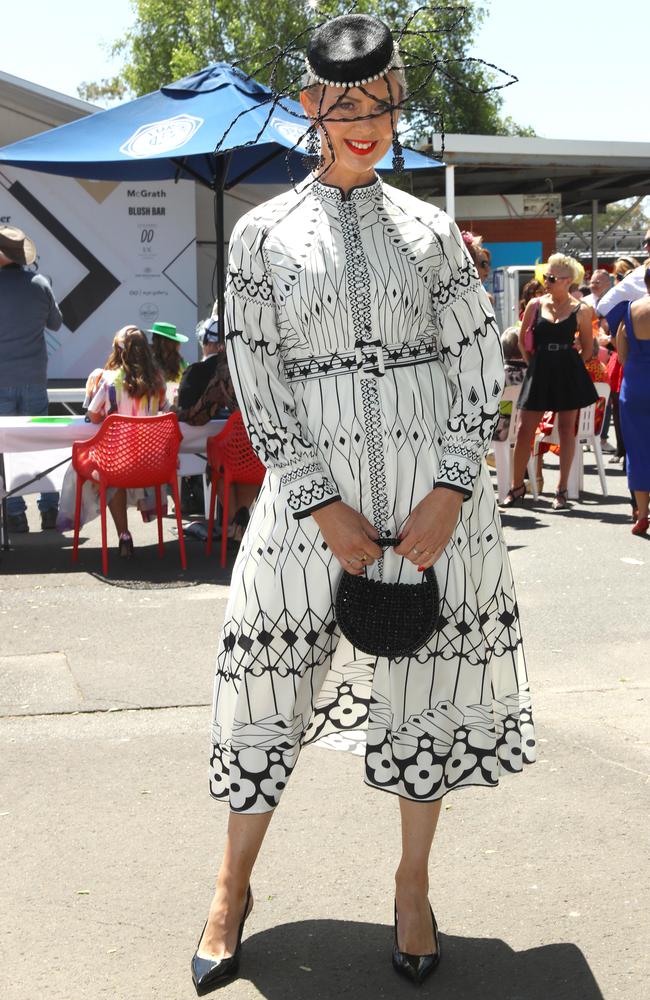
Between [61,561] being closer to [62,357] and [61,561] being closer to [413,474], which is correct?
[413,474]

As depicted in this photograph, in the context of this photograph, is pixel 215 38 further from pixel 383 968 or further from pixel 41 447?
pixel 383 968

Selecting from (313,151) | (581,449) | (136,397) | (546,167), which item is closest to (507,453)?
(581,449)

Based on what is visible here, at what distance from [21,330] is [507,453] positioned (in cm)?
401

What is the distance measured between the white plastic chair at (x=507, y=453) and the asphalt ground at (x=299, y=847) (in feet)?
13.8

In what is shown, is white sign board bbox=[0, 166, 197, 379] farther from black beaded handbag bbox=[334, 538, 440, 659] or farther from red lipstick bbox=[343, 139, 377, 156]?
black beaded handbag bbox=[334, 538, 440, 659]

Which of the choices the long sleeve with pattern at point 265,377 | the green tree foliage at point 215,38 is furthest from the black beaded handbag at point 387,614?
the green tree foliage at point 215,38

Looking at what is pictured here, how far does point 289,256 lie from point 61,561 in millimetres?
6037

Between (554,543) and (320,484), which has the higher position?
(320,484)

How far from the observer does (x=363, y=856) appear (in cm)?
370

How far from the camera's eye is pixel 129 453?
26.5ft

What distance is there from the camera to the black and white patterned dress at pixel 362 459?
282 cm

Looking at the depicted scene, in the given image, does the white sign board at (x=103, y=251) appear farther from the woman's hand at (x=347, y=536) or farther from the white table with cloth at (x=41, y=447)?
the woman's hand at (x=347, y=536)

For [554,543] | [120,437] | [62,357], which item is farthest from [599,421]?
[62,357]

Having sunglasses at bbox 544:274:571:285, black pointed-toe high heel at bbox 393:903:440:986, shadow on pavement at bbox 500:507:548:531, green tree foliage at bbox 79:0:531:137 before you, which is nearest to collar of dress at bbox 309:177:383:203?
black pointed-toe high heel at bbox 393:903:440:986
